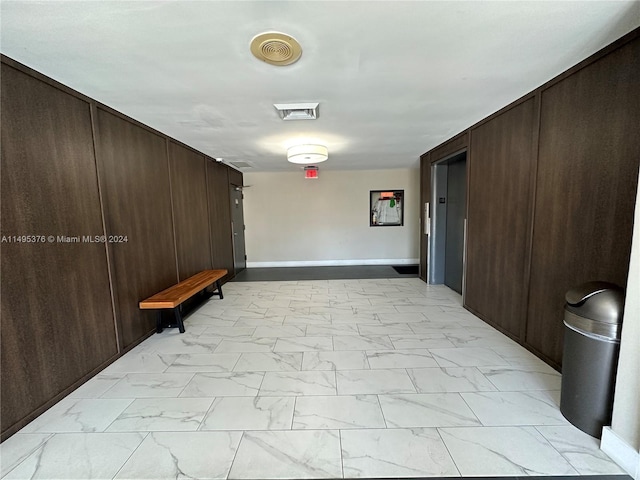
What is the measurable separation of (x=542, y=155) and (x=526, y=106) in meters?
0.53

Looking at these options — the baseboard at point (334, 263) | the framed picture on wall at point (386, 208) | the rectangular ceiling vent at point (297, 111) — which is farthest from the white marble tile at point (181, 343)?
the framed picture on wall at point (386, 208)

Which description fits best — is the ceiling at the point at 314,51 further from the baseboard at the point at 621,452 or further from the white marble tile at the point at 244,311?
the white marble tile at the point at 244,311

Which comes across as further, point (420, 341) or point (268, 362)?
point (420, 341)

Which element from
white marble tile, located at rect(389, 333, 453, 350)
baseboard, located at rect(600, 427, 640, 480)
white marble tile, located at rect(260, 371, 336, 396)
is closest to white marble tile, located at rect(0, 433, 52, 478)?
white marble tile, located at rect(260, 371, 336, 396)

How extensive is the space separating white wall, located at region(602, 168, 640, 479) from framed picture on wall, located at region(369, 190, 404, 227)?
17.8 ft

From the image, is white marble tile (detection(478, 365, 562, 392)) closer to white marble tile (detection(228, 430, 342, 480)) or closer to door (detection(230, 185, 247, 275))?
white marble tile (detection(228, 430, 342, 480))

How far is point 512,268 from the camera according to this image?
8.96 ft

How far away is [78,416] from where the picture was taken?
5.98 ft

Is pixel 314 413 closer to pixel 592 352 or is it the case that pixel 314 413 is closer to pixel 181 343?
pixel 592 352

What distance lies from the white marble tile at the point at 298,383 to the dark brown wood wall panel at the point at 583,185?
1894 millimetres

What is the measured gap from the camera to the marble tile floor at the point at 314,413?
4.70 ft

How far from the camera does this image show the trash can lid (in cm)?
147

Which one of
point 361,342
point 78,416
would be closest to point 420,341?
point 361,342

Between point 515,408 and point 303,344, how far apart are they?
1776 millimetres
